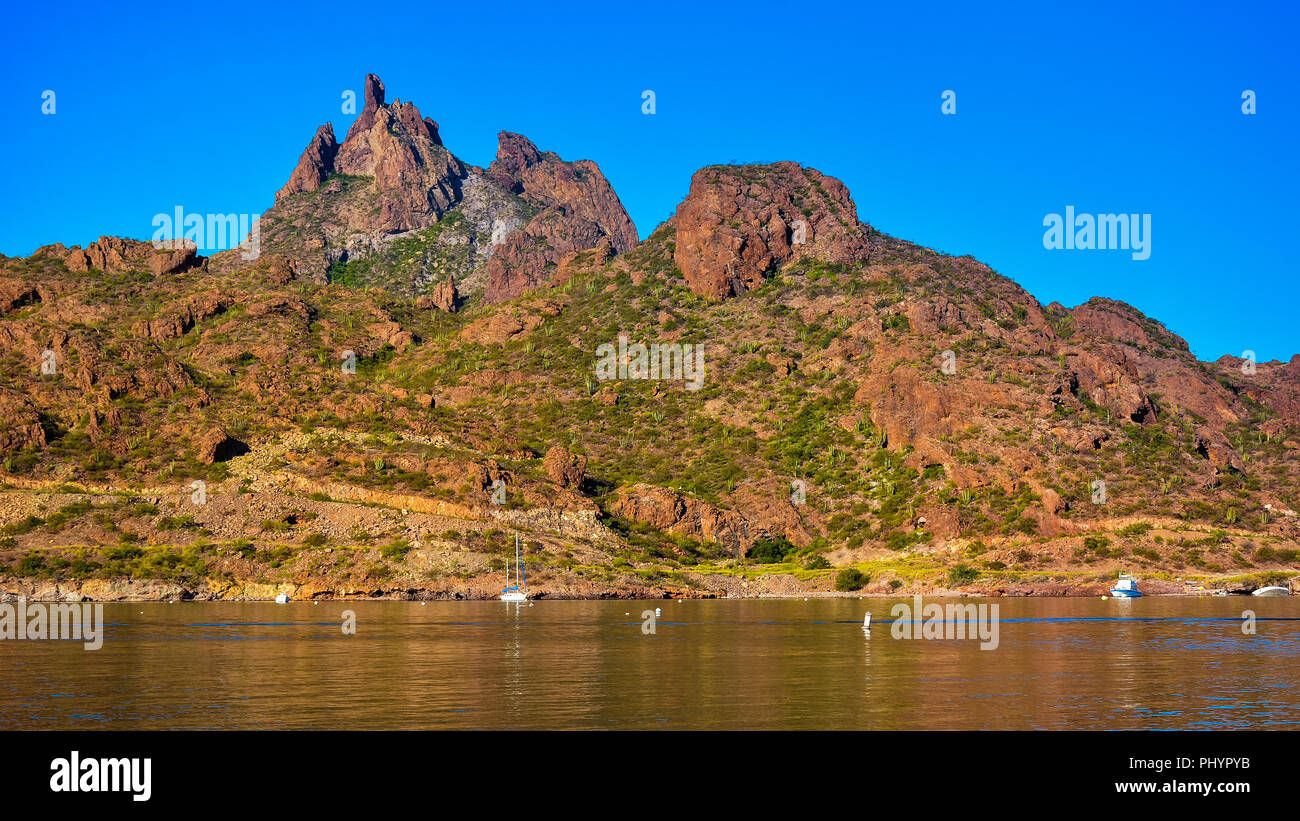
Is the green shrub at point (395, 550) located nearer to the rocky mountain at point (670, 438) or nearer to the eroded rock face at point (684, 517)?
the rocky mountain at point (670, 438)

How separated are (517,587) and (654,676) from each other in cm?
6300

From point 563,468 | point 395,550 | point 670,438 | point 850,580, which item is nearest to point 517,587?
point 395,550

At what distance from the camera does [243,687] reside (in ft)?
132

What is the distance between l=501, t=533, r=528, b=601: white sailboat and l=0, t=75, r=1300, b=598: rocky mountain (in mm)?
1755

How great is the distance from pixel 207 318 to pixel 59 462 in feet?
189

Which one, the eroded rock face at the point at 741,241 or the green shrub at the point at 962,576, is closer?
the green shrub at the point at 962,576

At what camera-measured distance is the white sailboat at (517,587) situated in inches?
4026

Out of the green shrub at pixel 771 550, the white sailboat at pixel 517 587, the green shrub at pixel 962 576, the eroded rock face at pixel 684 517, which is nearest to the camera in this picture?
the white sailboat at pixel 517 587

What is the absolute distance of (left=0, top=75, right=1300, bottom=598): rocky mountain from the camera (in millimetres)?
113438

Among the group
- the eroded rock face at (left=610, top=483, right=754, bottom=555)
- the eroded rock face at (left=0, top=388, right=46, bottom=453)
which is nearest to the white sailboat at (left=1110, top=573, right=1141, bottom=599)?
the eroded rock face at (left=610, top=483, right=754, bottom=555)

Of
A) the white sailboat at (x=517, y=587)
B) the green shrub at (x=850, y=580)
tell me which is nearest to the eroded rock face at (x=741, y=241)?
the green shrub at (x=850, y=580)

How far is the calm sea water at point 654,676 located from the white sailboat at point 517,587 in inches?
990

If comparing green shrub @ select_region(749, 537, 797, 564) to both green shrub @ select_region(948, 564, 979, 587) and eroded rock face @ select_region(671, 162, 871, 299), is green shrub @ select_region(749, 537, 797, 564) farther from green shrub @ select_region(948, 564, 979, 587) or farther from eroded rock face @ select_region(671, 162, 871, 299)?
eroded rock face @ select_region(671, 162, 871, 299)
